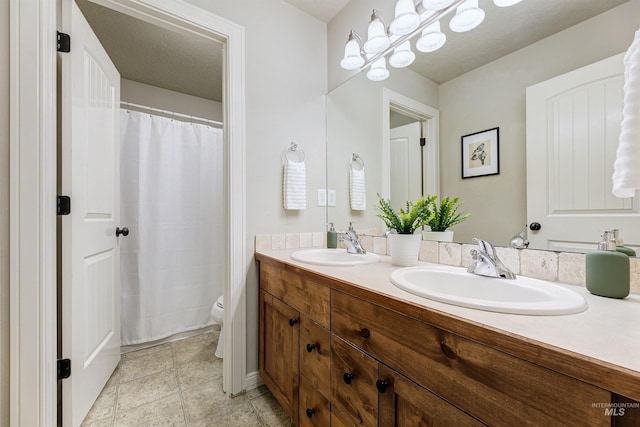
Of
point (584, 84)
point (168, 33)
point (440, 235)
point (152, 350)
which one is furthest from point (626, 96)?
point (152, 350)

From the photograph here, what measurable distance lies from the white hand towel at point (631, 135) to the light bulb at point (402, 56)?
2.70 ft

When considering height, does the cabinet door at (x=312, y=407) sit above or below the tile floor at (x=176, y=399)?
above

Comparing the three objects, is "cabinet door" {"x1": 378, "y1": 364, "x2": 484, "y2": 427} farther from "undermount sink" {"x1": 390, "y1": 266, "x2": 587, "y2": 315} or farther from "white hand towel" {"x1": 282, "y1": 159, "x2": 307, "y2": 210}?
"white hand towel" {"x1": 282, "y1": 159, "x2": 307, "y2": 210}

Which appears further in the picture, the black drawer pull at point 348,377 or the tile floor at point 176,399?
the tile floor at point 176,399

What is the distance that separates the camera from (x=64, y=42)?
1.17 m

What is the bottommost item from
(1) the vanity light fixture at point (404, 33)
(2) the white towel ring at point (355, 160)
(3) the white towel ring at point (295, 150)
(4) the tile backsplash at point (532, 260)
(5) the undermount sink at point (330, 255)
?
(5) the undermount sink at point (330, 255)

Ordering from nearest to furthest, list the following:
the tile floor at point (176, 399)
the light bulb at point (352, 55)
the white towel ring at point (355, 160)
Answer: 1. the tile floor at point (176, 399)
2. the light bulb at point (352, 55)
3. the white towel ring at point (355, 160)

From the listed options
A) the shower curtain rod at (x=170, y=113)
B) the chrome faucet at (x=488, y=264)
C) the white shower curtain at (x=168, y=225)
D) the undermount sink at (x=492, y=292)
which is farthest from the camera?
the shower curtain rod at (x=170, y=113)

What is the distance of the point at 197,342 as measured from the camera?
6.89ft

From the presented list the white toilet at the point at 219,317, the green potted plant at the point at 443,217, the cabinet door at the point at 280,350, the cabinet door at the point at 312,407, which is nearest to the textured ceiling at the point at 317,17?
the green potted plant at the point at 443,217

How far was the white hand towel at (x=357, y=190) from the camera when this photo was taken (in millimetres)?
1641

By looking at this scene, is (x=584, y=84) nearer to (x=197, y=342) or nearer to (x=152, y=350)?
(x=197, y=342)

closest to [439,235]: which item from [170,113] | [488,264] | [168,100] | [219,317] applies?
[488,264]

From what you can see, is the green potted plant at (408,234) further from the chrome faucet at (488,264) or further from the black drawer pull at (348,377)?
the black drawer pull at (348,377)
